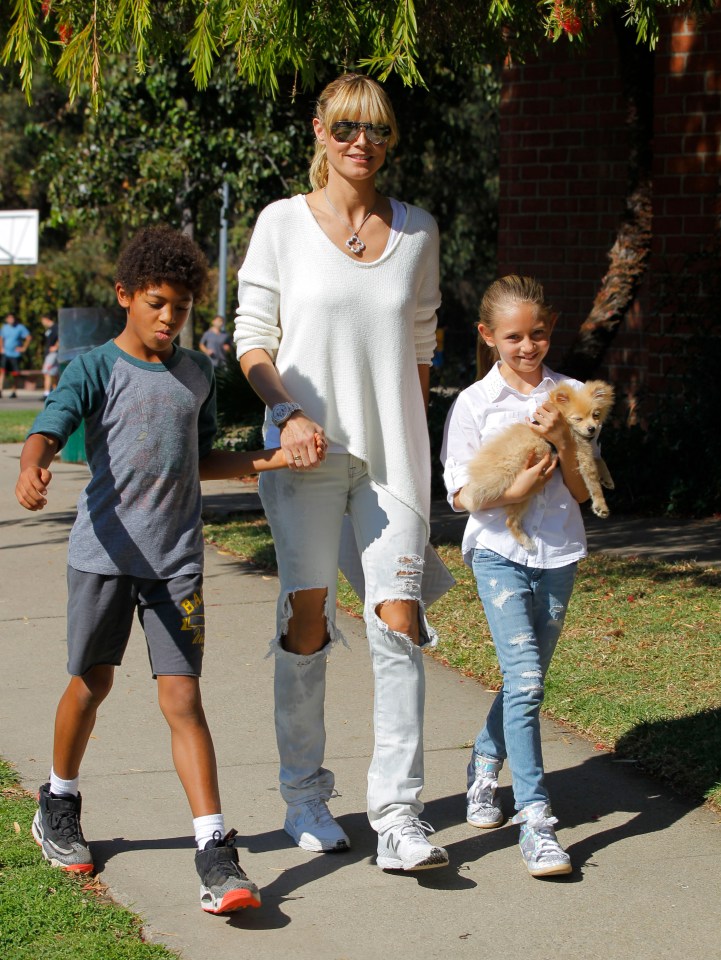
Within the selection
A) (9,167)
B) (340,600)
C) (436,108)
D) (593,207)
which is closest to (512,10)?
(340,600)

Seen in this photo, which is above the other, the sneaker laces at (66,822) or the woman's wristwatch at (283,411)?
the woman's wristwatch at (283,411)

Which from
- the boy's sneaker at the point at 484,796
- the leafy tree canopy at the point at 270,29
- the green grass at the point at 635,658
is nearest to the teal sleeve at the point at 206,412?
the boy's sneaker at the point at 484,796

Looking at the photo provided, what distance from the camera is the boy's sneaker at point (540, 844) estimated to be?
12.3 feet

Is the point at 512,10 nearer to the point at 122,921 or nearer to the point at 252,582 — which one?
the point at 252,582

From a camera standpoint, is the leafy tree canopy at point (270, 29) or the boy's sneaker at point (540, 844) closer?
the boy's sneaker at point (540, 844)

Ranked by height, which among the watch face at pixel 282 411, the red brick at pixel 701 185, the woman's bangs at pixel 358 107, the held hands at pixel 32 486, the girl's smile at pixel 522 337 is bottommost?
the held hands at pixel 32 486

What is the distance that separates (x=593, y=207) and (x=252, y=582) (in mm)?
5963

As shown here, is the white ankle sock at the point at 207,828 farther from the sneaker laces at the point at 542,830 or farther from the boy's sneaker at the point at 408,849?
the sneaker laces at the point at 542,830

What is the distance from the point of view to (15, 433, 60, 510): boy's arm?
3.24 meters

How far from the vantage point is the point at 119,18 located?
5.99 metres

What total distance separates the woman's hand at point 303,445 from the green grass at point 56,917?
1.30 metres

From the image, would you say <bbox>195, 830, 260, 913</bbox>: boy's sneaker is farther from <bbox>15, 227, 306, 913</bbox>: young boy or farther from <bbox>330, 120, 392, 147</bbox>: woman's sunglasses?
<bbox>330, 120, 392, 147</bbox>: woman's sunglasses

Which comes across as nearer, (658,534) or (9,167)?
(658,534)

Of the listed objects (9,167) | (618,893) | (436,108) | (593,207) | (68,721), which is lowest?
(618,893)
